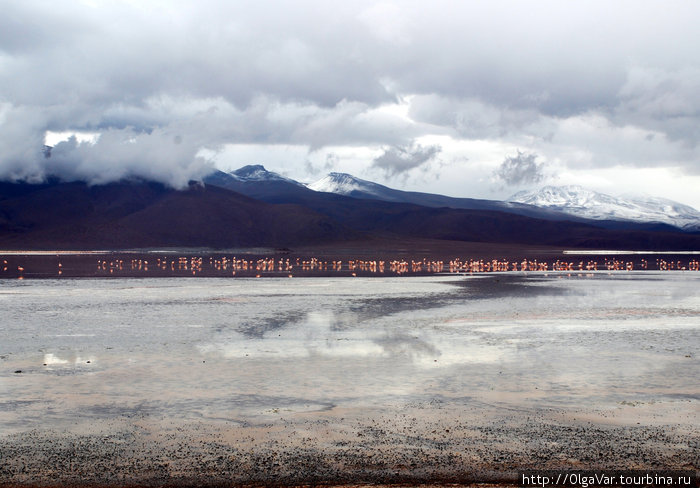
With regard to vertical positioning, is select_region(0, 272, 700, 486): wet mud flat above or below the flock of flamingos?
below

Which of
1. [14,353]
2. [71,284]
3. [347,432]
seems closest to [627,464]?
[347,432]

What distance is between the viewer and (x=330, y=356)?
67.7 feet

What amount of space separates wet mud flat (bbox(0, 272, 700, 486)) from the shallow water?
77 millimetres

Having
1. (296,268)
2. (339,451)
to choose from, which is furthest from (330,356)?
(296,268)

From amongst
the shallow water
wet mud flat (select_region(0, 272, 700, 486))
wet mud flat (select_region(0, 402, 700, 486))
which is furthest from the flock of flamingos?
wet mud flat (select_region(0, 402, 700, 486))

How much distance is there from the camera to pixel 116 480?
10336mm

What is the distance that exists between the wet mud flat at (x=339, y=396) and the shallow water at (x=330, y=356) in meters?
0.08

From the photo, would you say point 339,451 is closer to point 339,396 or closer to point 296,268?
point 339,396

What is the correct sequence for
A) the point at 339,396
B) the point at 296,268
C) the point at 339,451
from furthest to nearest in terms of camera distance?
the point at 296,268, the point at 339,396, the point at 339,451

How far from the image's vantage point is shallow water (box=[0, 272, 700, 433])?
14.9 meters

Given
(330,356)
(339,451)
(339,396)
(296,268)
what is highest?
(296,268)

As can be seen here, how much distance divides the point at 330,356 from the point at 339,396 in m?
5.10

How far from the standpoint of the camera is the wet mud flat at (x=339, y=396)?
1104 centimetres

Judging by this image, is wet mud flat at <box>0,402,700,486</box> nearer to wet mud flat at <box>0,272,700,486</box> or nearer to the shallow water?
wet mud flat at <box>0,272,700,486</box>
